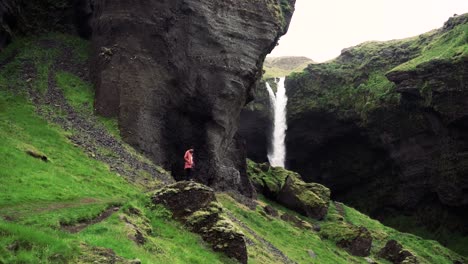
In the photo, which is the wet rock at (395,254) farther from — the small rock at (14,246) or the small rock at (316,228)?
the small rock at (14,246)

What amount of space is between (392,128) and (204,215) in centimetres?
7329

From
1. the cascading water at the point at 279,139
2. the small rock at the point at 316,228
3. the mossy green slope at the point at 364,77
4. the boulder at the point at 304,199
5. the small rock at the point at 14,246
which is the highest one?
the mossy green slope at the point at 364,77

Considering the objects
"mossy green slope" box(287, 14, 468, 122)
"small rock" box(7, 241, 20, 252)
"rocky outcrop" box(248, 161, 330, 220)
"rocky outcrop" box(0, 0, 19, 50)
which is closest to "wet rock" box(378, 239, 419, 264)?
"rocky outcrop" box(248, 161, 330, 220)

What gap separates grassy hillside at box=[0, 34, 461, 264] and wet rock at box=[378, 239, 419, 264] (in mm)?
1363

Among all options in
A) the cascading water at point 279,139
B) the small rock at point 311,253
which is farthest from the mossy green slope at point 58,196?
the cascading water at point 279,139

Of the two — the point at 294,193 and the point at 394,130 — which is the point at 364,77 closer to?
the point at 394,130

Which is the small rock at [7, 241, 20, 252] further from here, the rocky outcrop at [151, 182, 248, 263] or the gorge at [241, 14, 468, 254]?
the gorge at [241, 14, 468, 254]

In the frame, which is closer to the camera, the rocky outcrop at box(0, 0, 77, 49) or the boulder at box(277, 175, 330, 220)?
the rocky outcrop at box(0, 0, 77, 49)

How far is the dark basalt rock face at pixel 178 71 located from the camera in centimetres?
5050

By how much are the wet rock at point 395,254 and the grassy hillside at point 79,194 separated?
4.47ft

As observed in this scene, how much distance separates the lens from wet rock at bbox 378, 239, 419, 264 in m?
53.3

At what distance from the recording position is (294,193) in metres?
66.4

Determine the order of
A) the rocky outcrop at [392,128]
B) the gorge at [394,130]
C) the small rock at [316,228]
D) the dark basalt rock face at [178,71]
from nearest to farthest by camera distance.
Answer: the dark basalt rock face at [178,71] < the small rock at [316,228] < the rocky outcrop at [392,128] < the gorge at [394,130]

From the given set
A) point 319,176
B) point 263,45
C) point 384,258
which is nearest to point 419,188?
point 319,176
